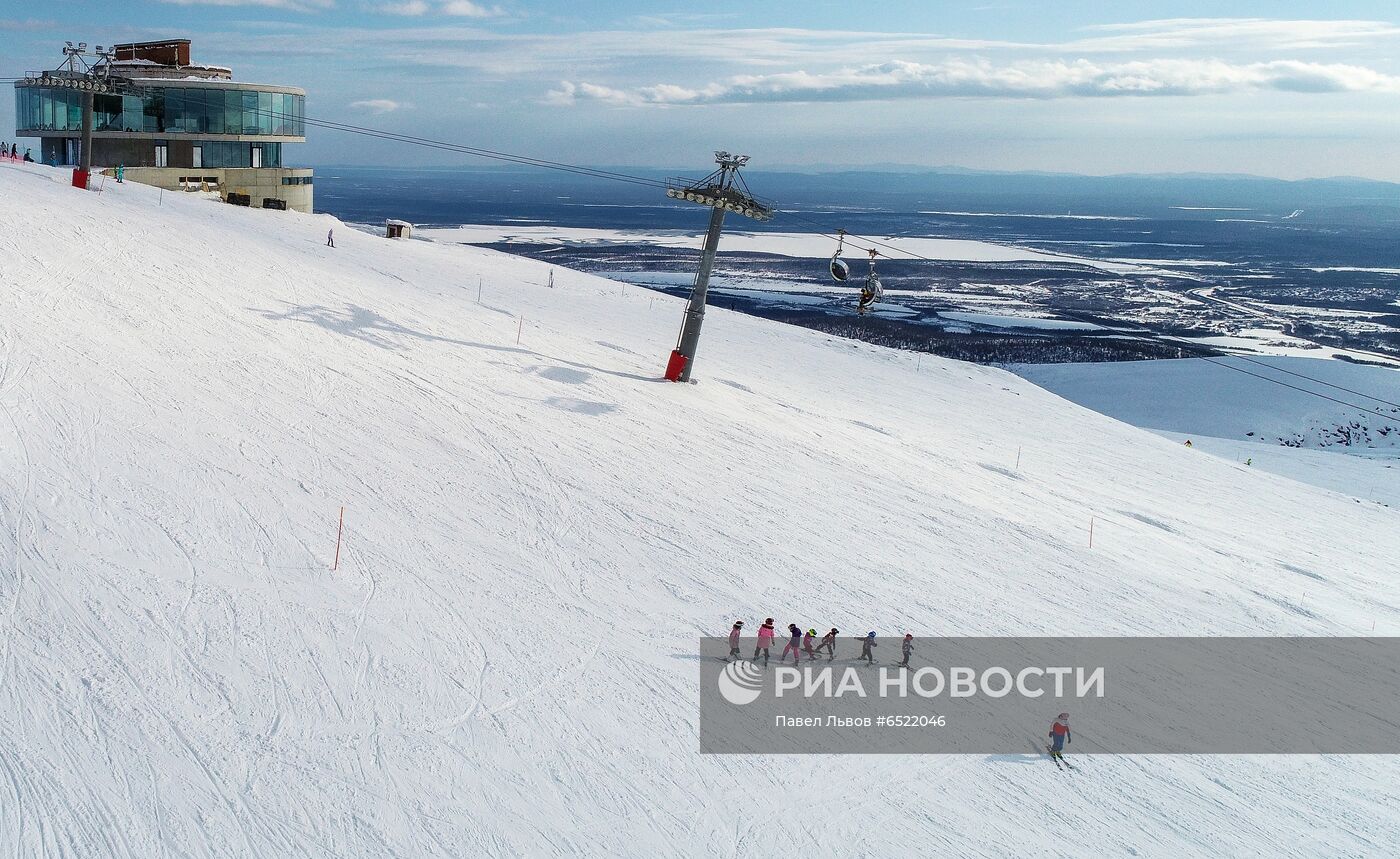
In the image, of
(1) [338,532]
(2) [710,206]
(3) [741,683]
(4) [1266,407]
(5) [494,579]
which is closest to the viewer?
(3) [741,683]

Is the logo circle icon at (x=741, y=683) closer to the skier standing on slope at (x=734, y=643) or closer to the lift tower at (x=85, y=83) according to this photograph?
the skier standing on slope at (x=734, y=643)

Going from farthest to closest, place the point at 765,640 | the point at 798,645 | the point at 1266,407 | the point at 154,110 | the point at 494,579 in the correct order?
1. the point at 1266,407
2. the point at 154,110
3. the point at 494,579
4. the point at 798,645
5. the point at 765,640

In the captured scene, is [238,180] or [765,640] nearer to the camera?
[765,640]

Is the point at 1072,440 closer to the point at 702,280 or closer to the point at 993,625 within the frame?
the point at 702,280

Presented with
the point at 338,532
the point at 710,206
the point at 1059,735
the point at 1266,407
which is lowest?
the point at 1059,735

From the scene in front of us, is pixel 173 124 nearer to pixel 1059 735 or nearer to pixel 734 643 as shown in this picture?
pixel 734 643

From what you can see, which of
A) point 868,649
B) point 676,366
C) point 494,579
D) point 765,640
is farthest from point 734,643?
point 676,366

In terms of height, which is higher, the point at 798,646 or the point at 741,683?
the point at 798,646
